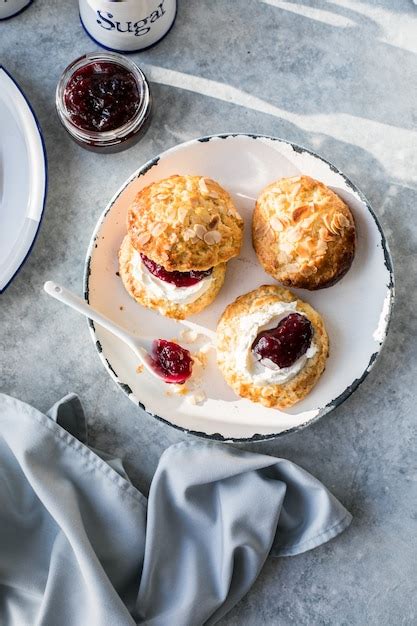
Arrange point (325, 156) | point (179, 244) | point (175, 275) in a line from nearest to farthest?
point (179, 244)
point (175, 275)
point (325, 156)

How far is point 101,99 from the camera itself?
8.21 feet

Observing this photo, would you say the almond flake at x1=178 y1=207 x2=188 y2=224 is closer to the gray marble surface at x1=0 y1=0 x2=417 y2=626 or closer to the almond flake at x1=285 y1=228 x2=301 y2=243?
the almond flake at x1=285 y1=228 x2=301 y2=243

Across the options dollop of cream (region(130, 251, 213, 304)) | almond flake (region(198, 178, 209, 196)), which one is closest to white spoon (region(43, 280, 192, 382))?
dollop of cream (region(130, 251, 213, 304))

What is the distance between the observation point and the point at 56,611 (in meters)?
2.53

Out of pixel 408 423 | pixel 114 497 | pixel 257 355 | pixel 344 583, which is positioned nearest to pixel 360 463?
pixel 408 423

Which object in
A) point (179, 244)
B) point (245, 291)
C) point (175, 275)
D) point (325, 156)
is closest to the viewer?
point (179, 244)

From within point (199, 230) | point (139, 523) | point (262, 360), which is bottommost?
point (139, 523)

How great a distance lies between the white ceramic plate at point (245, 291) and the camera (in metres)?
2.48

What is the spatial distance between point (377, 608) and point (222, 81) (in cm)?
181

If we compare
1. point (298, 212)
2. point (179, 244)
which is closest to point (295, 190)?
point (298, 212)

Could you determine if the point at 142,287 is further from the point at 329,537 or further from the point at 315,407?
the point at 329,537

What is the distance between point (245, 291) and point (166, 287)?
265 mm

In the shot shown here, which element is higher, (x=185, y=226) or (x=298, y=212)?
(x=185, y=226)

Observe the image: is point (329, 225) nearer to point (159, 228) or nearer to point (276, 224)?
point (276, 224)
